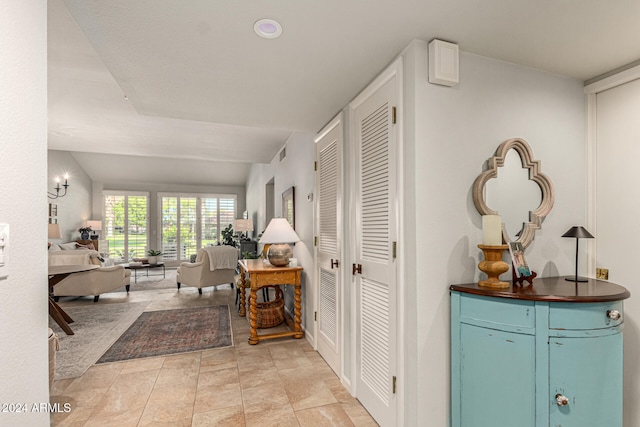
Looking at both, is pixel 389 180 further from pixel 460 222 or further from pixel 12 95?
pixel 12 95

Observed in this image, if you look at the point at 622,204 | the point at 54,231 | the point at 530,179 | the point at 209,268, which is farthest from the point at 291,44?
the point at 54,231

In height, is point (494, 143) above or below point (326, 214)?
above

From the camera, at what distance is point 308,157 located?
12.0 feet

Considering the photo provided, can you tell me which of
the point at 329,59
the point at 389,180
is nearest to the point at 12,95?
the point at 329,59

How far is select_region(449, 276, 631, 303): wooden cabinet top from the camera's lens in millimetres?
1489

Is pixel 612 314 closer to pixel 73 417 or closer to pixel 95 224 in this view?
pixel 73 417

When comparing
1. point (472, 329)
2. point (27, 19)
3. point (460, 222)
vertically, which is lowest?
point (472, 329)

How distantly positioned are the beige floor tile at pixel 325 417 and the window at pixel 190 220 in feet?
28.7

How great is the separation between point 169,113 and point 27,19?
75.3 inches

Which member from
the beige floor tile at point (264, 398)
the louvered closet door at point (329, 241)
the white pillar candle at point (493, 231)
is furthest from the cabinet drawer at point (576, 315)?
the beige floor tile at point (264, 398)

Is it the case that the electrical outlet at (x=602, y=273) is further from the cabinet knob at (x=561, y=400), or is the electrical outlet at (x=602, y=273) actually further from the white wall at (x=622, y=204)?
the cabinet knob at (x=561, y=400)

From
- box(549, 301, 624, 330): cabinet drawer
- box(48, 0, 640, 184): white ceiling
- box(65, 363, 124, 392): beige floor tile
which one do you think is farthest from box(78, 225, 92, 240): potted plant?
box(549, 301, 624, 330): cabinet drawer

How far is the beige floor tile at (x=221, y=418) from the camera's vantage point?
81.5 inches

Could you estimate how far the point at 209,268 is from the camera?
18.6ft
